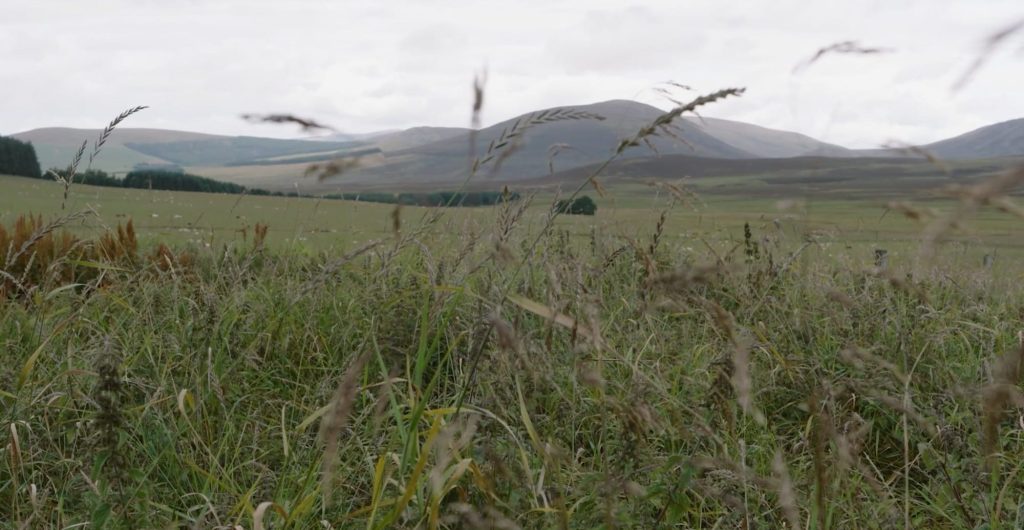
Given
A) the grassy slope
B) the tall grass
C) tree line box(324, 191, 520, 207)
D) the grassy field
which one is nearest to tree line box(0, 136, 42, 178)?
the grassy slope

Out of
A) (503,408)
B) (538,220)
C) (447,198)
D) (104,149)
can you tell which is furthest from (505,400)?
(104,149)

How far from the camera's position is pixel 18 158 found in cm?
2120

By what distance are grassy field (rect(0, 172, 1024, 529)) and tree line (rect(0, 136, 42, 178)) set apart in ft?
60.3

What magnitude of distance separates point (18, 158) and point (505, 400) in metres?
22.8

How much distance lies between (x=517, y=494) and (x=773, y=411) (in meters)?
1.48

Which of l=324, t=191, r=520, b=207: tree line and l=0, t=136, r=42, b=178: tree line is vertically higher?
l=0, t=136, r=42, b=178: tree line

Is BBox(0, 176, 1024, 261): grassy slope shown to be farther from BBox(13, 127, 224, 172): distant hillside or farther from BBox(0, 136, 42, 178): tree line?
BBox(13, 127, 224, 172): distant hillside

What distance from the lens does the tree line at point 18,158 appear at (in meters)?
20.3

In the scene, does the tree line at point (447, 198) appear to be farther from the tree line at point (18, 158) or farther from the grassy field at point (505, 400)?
the tree line at point (18, 158)

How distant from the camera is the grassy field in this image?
172 cm

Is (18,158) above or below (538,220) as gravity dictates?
above

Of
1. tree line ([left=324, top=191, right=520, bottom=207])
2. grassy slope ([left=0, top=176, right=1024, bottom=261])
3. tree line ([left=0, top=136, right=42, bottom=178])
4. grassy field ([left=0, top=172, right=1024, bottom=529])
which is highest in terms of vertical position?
tree line ([left=0, top=136, right=42, bottom=178])

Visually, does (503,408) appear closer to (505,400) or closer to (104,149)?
(505,400)

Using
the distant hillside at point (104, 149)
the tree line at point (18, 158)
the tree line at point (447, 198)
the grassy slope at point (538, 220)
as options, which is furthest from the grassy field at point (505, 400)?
the distant hillside at point (104, 149)
